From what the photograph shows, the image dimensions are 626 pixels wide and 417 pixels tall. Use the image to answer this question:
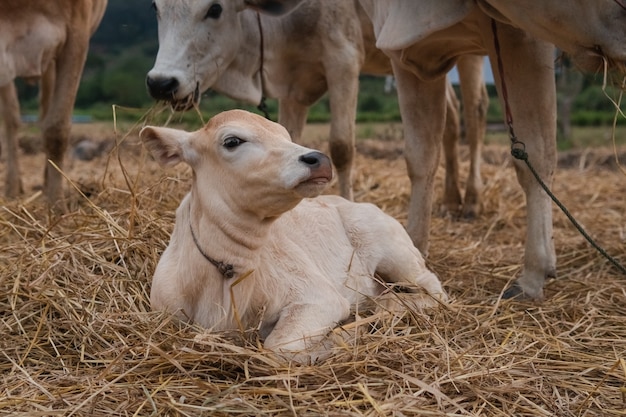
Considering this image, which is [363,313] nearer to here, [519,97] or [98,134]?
[519,97]

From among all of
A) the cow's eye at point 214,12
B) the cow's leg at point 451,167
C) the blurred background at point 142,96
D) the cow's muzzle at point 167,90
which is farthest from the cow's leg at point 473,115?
the blurred background at point 142,96

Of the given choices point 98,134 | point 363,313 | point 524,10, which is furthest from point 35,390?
point 98,134

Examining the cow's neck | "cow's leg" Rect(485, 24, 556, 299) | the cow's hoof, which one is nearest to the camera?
"cow's leg" Rect(485, 24, 556, 299)

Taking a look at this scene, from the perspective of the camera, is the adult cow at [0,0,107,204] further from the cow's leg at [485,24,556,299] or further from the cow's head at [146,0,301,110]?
the cow's leg at [485,24,556,299]

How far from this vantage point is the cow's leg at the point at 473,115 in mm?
6871

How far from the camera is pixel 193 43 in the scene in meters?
5.23

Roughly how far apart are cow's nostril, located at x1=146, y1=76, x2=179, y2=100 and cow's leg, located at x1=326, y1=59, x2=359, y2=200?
3.88 ft

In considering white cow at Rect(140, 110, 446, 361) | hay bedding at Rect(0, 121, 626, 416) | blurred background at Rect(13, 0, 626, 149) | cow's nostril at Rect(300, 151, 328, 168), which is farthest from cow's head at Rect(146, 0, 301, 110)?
blurred background at Rect(13, 0, 626, 149)

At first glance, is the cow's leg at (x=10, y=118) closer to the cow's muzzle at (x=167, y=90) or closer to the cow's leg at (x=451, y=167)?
the cow's muzzle at (x=167, y=90)

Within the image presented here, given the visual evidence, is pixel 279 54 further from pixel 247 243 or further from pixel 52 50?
pixel 247 243

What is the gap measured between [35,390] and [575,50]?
2448 mm

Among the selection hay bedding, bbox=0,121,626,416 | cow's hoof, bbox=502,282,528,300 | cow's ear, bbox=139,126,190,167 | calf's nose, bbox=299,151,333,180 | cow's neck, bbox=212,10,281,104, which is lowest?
cow's hoof, bbox=502,282,528,300

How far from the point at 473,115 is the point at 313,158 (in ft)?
14.6

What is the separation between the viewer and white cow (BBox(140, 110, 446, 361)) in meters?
3.07
